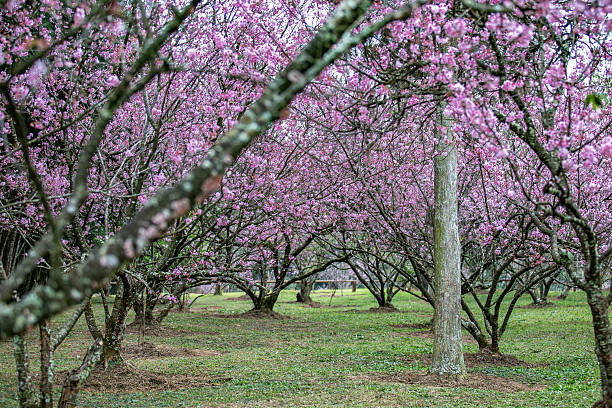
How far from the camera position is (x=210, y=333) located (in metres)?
14.4

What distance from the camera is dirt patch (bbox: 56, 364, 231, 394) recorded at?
7461mm

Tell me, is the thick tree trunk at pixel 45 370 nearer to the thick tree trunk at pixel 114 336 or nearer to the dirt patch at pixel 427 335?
the thick tree trunk at pixel 114 336

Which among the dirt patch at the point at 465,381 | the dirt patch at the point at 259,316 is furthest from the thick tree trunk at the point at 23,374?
the dirt patch at the point at 259,316

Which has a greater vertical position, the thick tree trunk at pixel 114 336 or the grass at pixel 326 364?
the thick tree trunk at pixel 114 336

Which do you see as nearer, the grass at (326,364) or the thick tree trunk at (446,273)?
the grass at (326,364)

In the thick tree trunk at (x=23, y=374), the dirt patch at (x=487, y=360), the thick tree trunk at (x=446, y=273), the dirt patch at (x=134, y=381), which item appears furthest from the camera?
the dirt patch at (x=487, y=360)

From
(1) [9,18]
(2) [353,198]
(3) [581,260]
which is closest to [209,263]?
(2) [353,198]

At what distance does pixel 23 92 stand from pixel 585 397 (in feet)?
24.4

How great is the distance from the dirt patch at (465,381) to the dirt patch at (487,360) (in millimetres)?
973

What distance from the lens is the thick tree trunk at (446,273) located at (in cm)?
803

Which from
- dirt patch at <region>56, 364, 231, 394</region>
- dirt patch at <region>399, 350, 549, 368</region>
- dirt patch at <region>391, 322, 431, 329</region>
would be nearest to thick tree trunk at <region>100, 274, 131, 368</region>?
dirt patch at <region>56, 364, 231, 394</region>

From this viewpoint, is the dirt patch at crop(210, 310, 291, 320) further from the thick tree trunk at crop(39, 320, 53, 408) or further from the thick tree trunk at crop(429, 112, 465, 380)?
the thick tree trunk at crop(39, 320, 53, 408)

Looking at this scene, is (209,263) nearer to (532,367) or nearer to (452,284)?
(452,284)

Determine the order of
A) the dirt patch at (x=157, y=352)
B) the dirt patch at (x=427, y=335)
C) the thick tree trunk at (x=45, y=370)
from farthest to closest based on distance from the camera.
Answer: the dirt patch at (x=427, y=335)
the dirt patch at (x=157, y=352)
the thick tree trunk at (x=45, y=370)
